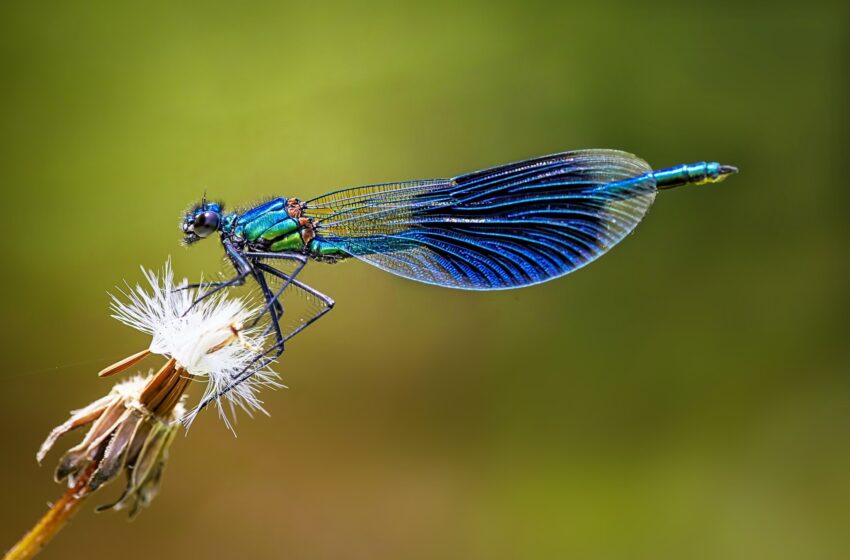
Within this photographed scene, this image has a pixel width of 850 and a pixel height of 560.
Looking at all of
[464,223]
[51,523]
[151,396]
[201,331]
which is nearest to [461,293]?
[464,223]

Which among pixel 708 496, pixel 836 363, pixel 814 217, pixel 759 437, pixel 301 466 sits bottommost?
pixel 301 466

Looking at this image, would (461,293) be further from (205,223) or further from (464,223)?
(205,223)

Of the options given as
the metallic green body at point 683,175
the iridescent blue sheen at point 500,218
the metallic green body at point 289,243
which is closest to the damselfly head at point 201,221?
the metallic green body at point 289,243

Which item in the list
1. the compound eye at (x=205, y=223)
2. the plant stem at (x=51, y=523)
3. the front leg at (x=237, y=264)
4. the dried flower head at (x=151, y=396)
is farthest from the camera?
the compound eye at (x=205, y=223)

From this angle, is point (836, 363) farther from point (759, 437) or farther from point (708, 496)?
point (708, 496)

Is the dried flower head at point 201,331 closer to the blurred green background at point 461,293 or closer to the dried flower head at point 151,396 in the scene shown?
the dried flower head at point 151,396

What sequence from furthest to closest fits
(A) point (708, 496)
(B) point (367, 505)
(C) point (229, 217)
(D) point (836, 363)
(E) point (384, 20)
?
1. (E) point (384, 20)
2. (D) point (836, 363)
3. (A) point (708, 496)
4. (B) point (367, 505)
5. (C) point (229, 217)

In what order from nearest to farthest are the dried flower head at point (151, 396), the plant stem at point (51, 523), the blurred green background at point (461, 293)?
the plant stem at point (51, 523), the dried flower head at point (151, 396), the blurred green background at point (461, 293)

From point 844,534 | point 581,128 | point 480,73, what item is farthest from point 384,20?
point 844,534

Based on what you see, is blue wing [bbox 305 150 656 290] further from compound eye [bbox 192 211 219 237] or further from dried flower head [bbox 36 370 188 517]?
dried flower head [bbox 36 370 188 517]
